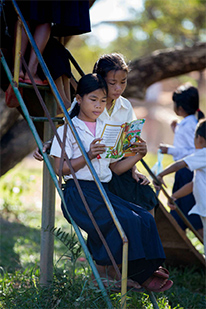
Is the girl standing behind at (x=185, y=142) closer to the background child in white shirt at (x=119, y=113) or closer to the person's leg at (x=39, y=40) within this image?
the background child in white shirt at (x=119, y=113)

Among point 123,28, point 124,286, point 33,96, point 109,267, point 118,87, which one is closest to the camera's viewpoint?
point 124,286

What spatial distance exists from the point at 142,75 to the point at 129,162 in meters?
3.97

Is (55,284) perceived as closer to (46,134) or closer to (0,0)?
(46,134)

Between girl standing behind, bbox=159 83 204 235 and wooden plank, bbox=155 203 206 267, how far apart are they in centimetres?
25

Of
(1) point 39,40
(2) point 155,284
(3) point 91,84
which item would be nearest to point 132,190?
(2) point 155,284

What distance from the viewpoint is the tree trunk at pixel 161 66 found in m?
6.92

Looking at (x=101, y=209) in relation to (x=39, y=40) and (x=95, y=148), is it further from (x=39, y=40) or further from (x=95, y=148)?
(x=39, y=40)

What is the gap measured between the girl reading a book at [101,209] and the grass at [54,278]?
0.18 metres

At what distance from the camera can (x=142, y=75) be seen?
7004mm

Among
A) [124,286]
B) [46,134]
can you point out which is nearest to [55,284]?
[124,286]

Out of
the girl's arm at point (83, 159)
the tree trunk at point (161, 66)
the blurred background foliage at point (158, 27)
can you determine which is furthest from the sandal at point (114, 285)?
the blurred background foliage at point (158, 27)

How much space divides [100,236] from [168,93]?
2560 centimetres

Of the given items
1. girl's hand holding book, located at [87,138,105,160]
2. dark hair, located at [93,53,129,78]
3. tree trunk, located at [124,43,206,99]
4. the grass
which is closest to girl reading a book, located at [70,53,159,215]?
dark hair, located at [93,53,129,78]

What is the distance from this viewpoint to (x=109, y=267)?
300 cm
